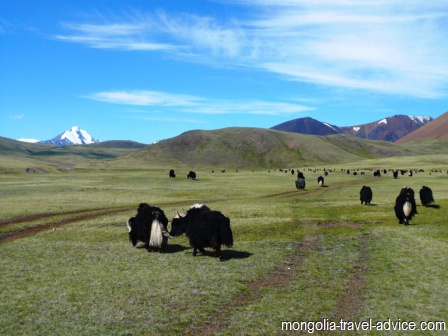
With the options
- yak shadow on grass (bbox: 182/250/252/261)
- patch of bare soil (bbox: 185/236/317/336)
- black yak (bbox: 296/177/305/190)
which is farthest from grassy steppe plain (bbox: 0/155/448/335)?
black yak (bbox: 296/177/305/190)

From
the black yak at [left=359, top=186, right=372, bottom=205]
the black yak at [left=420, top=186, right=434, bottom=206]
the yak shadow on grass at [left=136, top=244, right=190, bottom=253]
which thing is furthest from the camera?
the black yak at [left=359, top=186, right=372, bottom=205]

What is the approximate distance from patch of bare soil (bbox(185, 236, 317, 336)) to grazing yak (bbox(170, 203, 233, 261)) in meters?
2.72

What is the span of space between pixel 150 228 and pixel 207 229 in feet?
12.0

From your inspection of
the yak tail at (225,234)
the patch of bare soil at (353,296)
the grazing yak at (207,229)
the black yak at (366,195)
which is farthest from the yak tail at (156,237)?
the black yak at (366,195)

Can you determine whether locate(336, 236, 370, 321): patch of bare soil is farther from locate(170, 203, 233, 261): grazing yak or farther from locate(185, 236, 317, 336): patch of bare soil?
locate(170, 203, 233, 261): grazing yak

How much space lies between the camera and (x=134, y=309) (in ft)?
34.3

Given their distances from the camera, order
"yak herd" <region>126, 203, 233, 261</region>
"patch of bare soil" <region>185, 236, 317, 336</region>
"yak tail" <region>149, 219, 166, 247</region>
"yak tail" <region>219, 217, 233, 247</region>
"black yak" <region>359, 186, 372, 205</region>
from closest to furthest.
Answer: "patch of bare soil" <region>185, 236, 317, 336</region>
"yak tail" <region>219, 217, 233, 247</region>
"yak herd" <region>126, 203, 233, 261</region>
"yak tail" <region>149, 219, 166, 247</region>
"black yak" <region>359, 186, 372, 205</region>

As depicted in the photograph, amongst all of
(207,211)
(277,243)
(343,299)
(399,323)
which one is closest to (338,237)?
(277,243)

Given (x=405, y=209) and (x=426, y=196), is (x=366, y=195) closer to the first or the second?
(x=426, y=196)

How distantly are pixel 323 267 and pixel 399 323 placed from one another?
5086mm

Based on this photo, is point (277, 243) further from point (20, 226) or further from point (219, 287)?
point (20, 226)

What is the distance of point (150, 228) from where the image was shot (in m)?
18.0

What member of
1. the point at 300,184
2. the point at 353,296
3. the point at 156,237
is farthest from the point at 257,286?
the point at 300,184

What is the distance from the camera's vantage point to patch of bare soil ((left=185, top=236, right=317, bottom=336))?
368 inches
